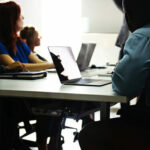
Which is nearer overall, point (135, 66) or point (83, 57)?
point (135, 66)

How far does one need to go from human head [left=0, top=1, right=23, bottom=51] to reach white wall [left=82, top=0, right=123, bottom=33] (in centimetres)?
257

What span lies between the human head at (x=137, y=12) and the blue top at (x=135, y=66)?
2.2 inches

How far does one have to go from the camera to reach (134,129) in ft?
4.46

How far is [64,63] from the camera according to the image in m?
1.83

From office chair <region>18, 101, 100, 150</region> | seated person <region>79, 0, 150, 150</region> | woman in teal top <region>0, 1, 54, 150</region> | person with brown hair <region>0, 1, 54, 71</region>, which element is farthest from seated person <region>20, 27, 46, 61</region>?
seated person <region>79, 0, 150, 150</region>

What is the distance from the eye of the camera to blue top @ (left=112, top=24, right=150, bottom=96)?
4.19ft

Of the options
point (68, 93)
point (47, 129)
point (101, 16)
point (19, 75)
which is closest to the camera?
point (68, 93)

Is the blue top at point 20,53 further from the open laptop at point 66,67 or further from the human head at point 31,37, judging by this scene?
the open laptop at point 66,67

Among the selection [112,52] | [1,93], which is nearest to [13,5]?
[1,93]

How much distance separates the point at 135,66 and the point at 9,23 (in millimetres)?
1619

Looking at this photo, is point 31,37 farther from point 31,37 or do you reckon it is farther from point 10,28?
point 10,28

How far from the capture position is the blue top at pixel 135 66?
1276 millimetres

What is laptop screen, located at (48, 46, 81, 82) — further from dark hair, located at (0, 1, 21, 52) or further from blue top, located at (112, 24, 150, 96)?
dark hair, located at (0, 1, 21, 52)

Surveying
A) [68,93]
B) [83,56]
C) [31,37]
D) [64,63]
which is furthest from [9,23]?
[68,93]
